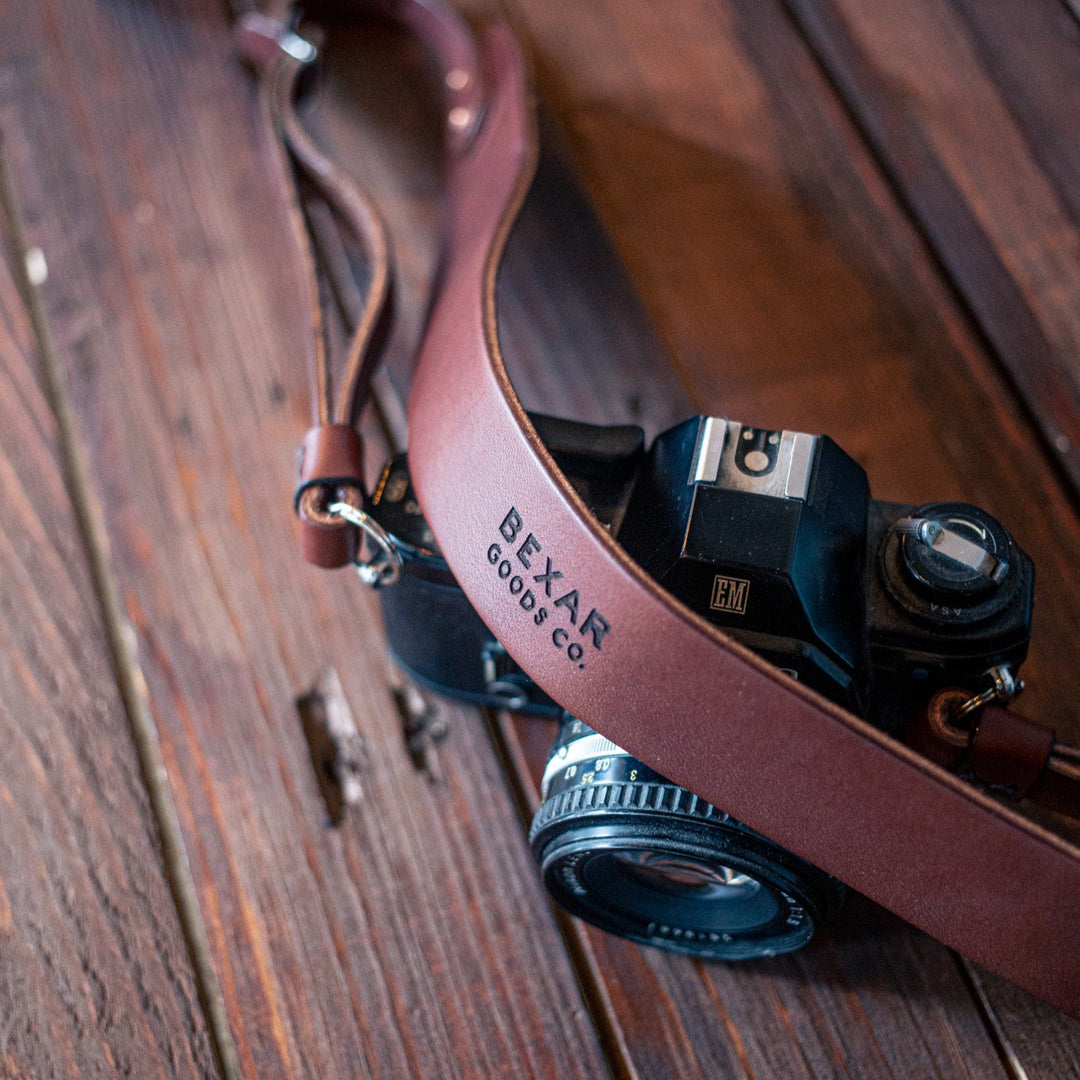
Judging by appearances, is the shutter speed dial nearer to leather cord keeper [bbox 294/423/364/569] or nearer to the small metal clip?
the small metal clip

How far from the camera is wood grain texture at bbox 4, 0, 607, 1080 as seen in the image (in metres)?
0.56

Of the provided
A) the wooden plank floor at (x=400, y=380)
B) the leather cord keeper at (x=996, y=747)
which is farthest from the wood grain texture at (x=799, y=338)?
the leather cord keeper at (x=996, y=747)

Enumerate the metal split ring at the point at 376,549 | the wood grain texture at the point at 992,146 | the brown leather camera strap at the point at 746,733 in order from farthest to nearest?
the wood grain texture at the point at 992,146 → the metal split ring at the point at 376,549 → the brown leather camera strap at the point at 746,733

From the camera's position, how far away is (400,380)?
0.70 metres

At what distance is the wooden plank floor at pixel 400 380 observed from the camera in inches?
21.6

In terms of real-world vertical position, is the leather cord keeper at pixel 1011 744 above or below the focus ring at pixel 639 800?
above

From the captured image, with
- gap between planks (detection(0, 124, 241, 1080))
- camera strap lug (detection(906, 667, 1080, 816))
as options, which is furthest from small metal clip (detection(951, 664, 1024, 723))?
gap between planks (detection(0, 124, 241, 1080))

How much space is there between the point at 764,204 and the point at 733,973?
1.68 feet

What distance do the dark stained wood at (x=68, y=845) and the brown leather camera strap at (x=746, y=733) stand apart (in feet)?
0.90

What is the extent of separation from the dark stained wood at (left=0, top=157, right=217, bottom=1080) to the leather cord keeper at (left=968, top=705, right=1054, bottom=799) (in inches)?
16.8

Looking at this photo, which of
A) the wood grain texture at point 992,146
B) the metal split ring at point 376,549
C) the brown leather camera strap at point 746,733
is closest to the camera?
the brown leather camera strap at point 746,733

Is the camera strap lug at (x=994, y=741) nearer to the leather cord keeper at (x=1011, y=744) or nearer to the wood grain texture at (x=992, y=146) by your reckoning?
the leather cord keeper at (x=1011, y=744)

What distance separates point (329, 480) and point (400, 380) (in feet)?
0.56

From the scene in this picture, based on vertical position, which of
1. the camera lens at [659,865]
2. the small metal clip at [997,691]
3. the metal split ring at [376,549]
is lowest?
the camera lens at [659,865]
